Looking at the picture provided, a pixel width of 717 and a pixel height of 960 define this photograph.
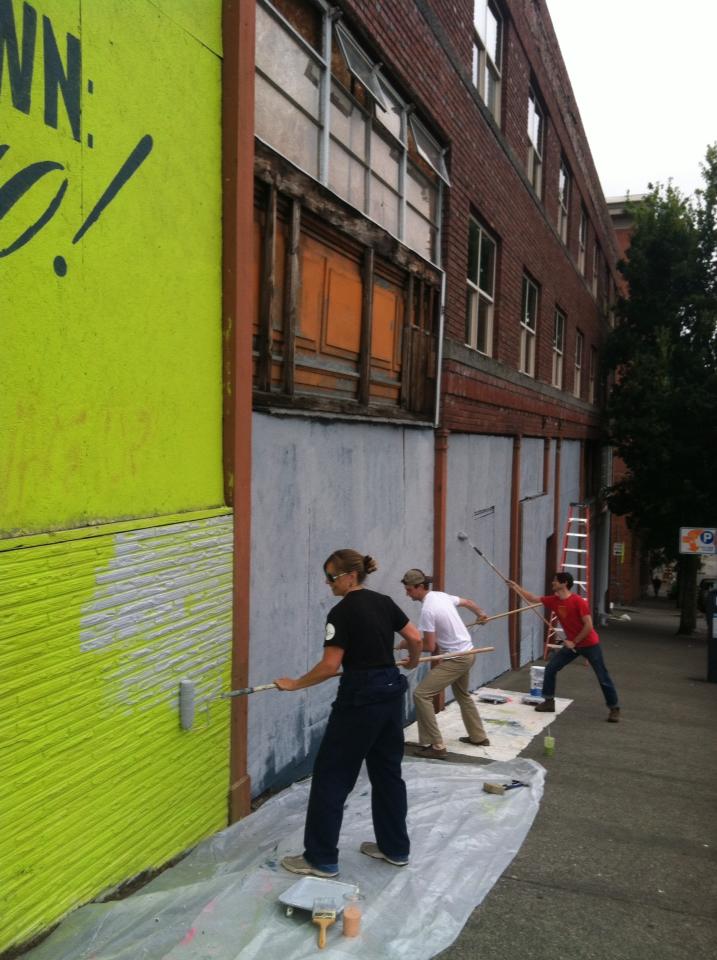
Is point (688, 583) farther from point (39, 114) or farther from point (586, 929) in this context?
point (39, 114)

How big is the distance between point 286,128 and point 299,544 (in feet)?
10.5

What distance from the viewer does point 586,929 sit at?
14.6ft

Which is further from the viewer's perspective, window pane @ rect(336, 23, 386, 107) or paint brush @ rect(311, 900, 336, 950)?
window pane @ rect(336, 23, 386, 107)

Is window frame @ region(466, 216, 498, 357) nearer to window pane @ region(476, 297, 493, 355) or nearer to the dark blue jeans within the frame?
window pane @ region(476, 297, 493, 355)

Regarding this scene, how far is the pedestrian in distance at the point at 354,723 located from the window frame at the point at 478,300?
7.31 meters

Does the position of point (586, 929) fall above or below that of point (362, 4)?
below

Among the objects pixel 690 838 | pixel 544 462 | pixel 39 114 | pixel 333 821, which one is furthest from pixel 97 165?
pixel 544 462

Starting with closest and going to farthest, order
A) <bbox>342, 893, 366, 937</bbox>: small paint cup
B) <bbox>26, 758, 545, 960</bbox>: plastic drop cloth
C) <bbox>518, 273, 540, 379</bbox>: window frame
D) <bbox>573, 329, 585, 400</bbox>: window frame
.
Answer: <bbox>26, 758, 545, 960</bbox>: plastic drop cloth
<bbox>342, 893, 366, 937</bbox>: small paint cup
<bbox>518, 273, 540, 379</bbox>: window frame
<bbox>573, 329, 585, 400</bbox>: window frame

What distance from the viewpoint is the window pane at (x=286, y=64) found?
6348 mm

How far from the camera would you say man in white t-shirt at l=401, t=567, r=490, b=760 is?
299 inches

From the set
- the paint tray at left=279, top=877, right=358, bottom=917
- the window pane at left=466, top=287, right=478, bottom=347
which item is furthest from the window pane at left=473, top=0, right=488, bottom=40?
the paint tray at left=279, top=877, right=358, bottom=917

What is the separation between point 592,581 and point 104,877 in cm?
2398

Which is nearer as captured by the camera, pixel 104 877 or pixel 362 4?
pixel 104 877

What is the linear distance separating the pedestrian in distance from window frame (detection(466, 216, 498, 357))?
7.31m
